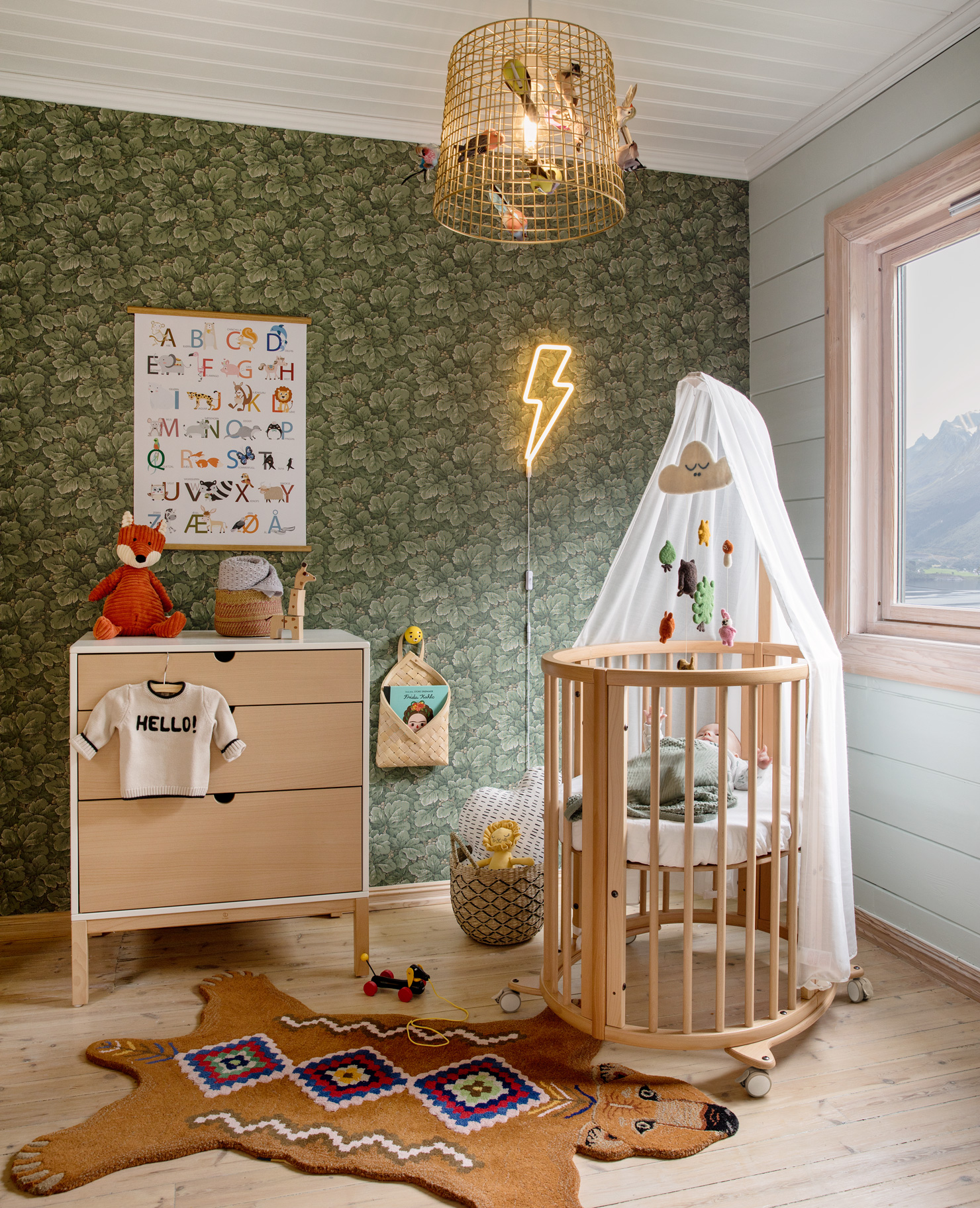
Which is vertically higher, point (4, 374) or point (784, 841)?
point (4, 374)

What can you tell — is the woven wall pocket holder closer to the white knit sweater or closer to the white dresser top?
the white dresser top

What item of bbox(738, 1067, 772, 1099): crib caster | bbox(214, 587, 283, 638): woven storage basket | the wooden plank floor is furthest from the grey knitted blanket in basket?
bbox(738, 1067, 772, 1099): crib caster

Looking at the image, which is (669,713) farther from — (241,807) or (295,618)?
(241,807)

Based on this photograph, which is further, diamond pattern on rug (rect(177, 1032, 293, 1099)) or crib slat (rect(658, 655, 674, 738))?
crib slat (rect(658, 655, 674, 738))

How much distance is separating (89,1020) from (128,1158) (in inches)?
25.5

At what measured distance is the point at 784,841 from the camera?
2.27 m

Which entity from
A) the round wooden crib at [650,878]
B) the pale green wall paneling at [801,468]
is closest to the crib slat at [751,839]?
the round wooden crib at [650,878]

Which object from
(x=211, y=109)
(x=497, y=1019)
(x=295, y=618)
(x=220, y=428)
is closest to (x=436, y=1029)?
(x=497, y=1019)

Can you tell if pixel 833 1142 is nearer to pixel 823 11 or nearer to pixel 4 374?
pixel 823 11

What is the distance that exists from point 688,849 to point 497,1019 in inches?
29.5

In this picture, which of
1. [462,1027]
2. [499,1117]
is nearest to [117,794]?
[462,1027]

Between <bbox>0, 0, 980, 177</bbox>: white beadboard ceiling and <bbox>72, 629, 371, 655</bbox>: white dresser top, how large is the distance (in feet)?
5.56

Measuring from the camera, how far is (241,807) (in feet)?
8.27

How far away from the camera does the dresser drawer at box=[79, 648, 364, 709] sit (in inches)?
95.5
